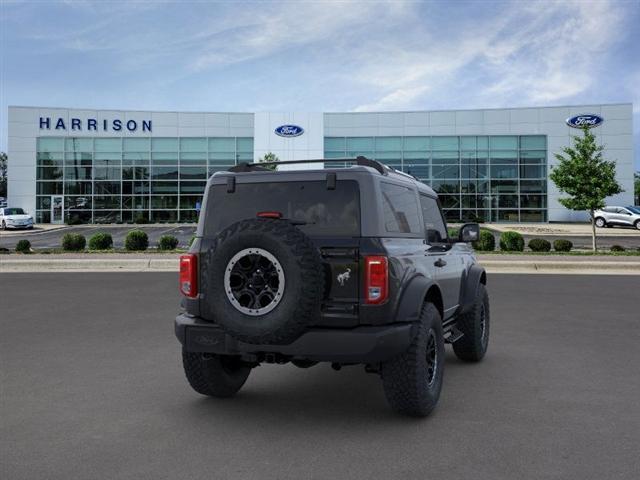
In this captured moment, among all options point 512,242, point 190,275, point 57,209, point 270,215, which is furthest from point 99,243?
point 57,209

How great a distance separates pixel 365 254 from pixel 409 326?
2.04 ft

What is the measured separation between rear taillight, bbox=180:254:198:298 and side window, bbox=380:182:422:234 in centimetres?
150

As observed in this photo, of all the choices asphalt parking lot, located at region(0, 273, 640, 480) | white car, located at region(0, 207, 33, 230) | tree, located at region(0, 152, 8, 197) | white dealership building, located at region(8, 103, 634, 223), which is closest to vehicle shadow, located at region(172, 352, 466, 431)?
asphalt parking lot, located at region(0, 273, 640, 480)

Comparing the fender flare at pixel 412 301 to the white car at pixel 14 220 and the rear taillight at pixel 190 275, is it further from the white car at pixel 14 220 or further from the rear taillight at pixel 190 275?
the white car at pixel 14 220

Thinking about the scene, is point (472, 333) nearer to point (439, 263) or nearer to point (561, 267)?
point (439, 263)

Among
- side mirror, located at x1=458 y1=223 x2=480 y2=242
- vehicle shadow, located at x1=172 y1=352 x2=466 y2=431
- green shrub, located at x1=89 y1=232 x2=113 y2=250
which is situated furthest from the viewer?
green shrub, located at x1=89 y1=232 x2=113 y2=250

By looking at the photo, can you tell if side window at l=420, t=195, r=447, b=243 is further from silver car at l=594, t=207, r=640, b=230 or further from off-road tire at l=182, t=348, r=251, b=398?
silver car at l=594, t=207, r=640, b=230

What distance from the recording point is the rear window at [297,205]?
4.42m

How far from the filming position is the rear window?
4.42 metres

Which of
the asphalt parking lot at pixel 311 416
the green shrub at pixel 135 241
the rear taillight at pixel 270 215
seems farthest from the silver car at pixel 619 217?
the rear taillight at pixel 270 215

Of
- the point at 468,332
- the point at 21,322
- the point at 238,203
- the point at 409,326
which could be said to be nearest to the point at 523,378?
the point at 468,332

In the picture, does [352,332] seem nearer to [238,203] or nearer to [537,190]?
[238,203]

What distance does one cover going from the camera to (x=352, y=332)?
418 cm

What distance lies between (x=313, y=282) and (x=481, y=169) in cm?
4605
